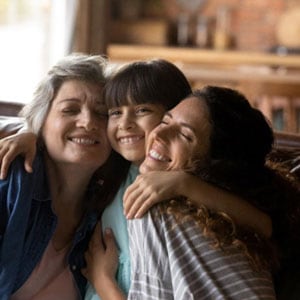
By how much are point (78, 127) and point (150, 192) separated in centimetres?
41

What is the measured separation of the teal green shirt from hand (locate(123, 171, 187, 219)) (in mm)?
269

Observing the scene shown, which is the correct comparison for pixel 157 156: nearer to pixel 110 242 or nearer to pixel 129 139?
pixel 129 139

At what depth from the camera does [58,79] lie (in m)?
1.84

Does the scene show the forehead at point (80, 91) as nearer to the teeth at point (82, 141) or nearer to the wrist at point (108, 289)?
the teeth at point (82, 141)

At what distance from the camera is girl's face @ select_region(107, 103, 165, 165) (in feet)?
5.83

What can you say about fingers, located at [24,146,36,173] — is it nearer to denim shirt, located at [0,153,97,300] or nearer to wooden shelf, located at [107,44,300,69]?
denim shirt, located at [0,153,97,300]

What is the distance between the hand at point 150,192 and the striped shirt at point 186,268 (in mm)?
26

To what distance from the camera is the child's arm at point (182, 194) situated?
4.80ft

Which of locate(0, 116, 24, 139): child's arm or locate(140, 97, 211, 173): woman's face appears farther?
locate(0, 116, 24, 139): child's arm

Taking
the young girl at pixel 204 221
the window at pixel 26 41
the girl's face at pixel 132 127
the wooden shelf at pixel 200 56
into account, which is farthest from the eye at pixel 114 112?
the wooden shelf at pixel 200 56

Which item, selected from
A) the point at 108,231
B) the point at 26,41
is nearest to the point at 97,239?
the point at 108,231

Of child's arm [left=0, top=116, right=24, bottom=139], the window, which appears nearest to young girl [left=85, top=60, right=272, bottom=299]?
child's arm [left=0, top=116, right=24, bottom=139]

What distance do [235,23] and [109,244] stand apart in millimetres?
4777

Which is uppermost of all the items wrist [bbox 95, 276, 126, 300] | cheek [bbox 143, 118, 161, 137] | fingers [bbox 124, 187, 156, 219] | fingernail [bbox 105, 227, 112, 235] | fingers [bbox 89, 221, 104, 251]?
cheek [bbox 143, 118, 161, 137]
